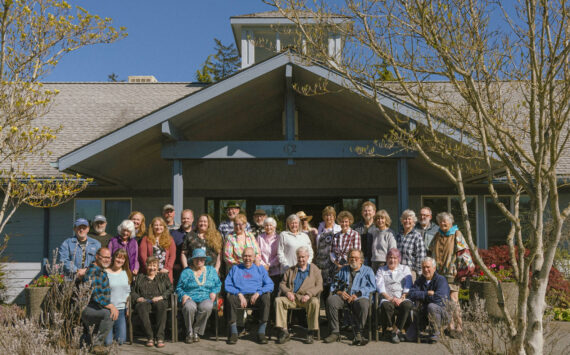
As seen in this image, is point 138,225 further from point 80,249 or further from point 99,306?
point 99,306

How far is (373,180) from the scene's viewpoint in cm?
1182

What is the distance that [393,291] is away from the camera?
23.5 feet

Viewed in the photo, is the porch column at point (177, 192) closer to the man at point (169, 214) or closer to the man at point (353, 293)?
the man at point (169, 214)

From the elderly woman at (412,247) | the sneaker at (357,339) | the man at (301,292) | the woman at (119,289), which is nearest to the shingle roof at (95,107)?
the woman at (119,289)

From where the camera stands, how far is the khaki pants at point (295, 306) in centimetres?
696

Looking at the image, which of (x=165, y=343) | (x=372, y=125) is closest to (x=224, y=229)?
(x=165, y=343)

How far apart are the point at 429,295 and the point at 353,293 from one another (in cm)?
96

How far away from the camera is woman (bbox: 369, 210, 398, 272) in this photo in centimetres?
746

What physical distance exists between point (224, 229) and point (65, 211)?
5.12 m

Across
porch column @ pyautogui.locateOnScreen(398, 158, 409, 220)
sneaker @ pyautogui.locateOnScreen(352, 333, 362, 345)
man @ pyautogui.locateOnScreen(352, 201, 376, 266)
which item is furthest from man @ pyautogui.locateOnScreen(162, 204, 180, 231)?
porch column @ pyautogui.locateOnScreen(398, 158, 409, 220)

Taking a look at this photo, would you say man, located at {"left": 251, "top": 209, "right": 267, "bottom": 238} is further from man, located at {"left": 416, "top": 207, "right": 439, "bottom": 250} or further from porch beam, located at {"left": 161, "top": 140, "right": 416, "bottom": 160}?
man, located at {"left": 416, "top": 207, "right": 439, "bottom": 250}

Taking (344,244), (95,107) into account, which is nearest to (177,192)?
(344,244)

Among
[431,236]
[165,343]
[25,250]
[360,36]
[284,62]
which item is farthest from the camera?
[25,250]

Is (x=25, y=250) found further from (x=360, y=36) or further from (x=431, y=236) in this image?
(x=360, y=36)
